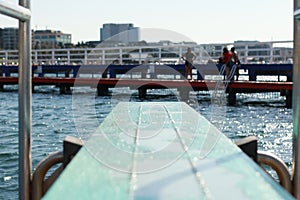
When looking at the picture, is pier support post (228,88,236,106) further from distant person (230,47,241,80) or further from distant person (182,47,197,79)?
distant person (182,47,197,79)

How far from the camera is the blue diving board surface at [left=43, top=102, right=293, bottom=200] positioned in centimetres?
96

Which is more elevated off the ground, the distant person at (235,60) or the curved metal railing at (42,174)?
the distant person at (235,60)

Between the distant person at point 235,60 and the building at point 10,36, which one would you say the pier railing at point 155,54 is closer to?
the distant person at point 235,60

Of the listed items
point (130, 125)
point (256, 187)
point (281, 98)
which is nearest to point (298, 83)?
point (256, 187)

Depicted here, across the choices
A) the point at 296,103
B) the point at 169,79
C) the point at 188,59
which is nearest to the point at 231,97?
the point at 188,59

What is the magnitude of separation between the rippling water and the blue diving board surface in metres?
1.09

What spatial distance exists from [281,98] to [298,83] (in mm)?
12088

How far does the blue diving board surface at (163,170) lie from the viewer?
956 millimetres

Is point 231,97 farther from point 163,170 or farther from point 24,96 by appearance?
point 163,170

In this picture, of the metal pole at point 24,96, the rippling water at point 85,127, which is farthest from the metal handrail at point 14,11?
the rippling water at point 85,127

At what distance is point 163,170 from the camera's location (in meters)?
1.15

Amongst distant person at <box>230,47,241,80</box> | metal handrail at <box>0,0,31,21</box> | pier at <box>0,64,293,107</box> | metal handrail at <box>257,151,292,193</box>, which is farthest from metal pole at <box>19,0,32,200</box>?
distant person at <box>230,47,241,80</box>

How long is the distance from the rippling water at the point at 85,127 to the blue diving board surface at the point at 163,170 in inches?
42.7

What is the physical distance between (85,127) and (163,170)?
8.22 ft
